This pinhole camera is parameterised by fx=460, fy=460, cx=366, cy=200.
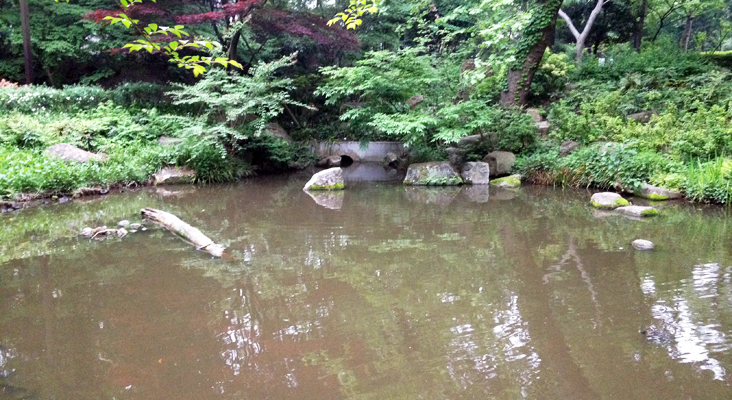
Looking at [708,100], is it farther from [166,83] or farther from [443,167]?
[166,83]

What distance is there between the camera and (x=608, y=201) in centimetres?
729

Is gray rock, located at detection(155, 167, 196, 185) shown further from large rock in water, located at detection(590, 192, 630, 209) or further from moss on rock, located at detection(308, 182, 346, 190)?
large rock in water, located at detection(590, 192, 630, 209)

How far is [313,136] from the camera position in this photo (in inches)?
591

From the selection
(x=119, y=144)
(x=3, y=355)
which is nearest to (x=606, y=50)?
(x=119, y=144)

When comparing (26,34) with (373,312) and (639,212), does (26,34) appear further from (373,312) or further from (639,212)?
(639,212)

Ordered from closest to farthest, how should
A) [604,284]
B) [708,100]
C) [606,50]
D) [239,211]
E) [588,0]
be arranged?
[604,284], [239,211], [708,100], [588,0], [606,50]

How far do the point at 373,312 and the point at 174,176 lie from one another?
326 inches

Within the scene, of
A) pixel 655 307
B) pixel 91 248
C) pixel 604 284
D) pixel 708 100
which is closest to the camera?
pixel 655 307

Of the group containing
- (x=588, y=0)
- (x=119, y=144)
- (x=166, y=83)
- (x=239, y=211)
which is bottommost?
(x=239, y=211)

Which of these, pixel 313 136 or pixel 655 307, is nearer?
pixel 655 307

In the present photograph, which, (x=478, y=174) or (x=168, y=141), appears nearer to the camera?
(x=478, y=174)

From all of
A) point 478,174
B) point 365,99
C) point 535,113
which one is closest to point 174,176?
point 365,99

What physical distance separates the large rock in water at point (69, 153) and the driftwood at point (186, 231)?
13.8 ft

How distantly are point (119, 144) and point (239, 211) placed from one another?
16.8 ft
